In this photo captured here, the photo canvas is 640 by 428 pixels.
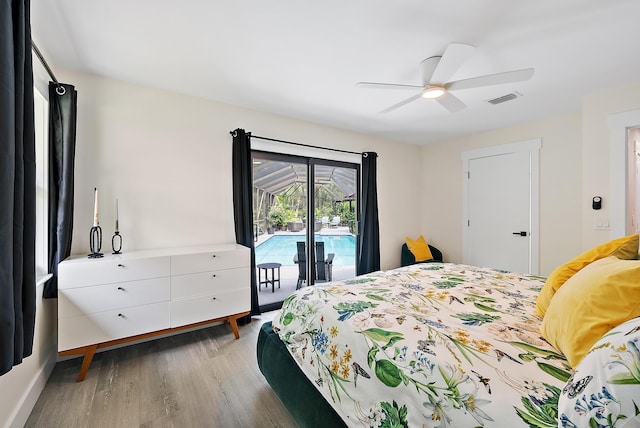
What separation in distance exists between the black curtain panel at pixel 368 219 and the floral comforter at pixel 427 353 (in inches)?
84.7

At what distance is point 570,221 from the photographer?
10.6 feet

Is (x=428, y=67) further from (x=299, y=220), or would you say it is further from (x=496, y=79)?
(x=299, y=220)

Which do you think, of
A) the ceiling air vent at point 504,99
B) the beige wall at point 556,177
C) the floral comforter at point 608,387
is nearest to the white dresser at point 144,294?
the floral comforter at point 608,387

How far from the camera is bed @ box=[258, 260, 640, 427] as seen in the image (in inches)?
25.3

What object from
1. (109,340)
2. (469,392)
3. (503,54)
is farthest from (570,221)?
(109,340)

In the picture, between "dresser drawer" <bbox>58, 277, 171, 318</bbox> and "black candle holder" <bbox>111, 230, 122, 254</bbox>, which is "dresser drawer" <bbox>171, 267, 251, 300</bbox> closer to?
"dresser drawer" <bbox>58, 277, 171, 318</bbox>

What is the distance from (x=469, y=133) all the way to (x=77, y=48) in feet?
15.0

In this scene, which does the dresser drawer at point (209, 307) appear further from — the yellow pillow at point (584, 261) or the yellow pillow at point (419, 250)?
the yellow pillow at point (419, 250)

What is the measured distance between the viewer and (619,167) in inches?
A: 98.2

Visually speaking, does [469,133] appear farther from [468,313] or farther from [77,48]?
[77,48]

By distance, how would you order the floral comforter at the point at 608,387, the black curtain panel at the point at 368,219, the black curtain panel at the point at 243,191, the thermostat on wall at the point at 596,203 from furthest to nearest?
the black curtain panel at the point at 368,219 → the black curtain panel at the point at 243,191 → the thermostat on wall at the point at 596,203 → the floral comforter at the point at 608,387

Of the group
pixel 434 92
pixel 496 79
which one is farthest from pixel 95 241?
pixel 496 79

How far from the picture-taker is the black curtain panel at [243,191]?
291 centimetres

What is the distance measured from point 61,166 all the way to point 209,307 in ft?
5.25
